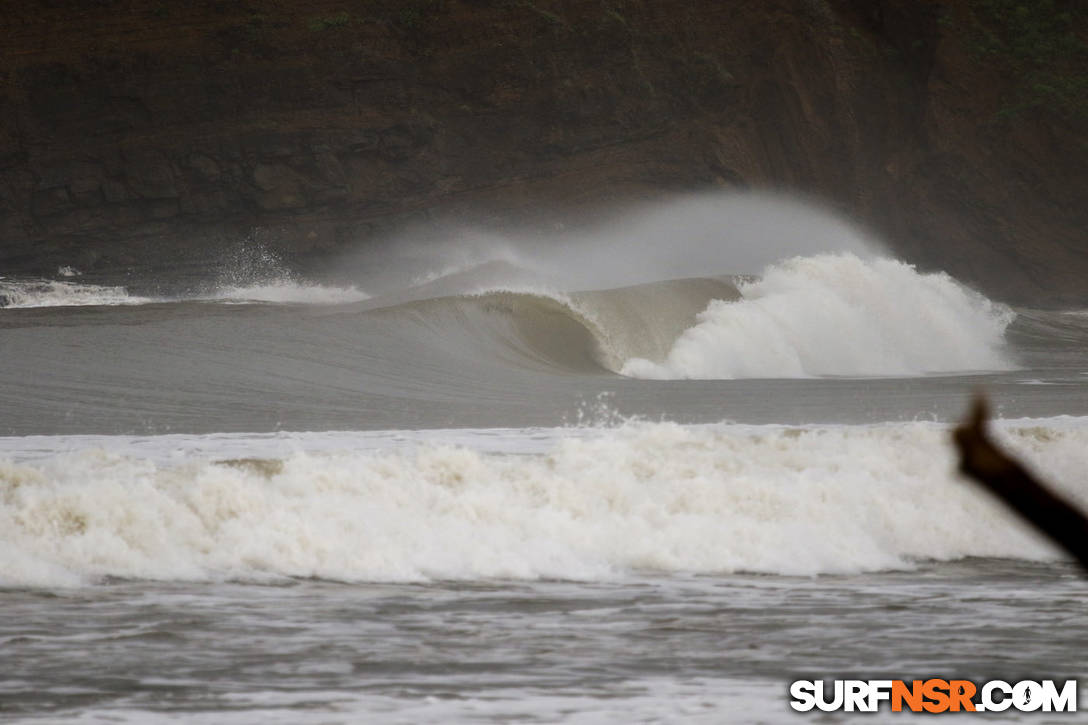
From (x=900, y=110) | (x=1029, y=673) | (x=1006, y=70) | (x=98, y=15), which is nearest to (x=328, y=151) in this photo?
(x=98, y=15)

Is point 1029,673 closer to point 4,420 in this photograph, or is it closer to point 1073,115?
point 4,420

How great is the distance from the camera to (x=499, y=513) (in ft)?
28.5

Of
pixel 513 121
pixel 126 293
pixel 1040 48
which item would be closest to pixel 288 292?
pixel 126 293

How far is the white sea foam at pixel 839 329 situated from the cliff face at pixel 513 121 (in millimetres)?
19190

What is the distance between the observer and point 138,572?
7520mm

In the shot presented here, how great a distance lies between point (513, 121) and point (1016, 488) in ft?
151

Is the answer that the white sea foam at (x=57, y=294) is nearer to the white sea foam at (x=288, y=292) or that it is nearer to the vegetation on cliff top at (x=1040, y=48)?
the white sea foam at (x=288, y=292)

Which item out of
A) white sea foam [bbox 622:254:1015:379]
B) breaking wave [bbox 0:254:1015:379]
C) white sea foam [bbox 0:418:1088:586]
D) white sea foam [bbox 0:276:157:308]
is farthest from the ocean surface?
white sea foam [bbox 0:276:157:308]

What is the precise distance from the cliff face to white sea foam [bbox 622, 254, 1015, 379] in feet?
63.0

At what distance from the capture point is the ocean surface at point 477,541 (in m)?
5.30

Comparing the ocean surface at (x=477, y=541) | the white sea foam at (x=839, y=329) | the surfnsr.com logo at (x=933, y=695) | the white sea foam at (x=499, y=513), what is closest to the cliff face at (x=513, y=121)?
the white sea foam at (x=839, y=329)

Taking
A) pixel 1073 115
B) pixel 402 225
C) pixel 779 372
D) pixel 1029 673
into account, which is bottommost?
pixel 1029 673

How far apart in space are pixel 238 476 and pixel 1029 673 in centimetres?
468

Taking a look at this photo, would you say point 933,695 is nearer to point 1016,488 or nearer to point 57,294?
point 1016,488
